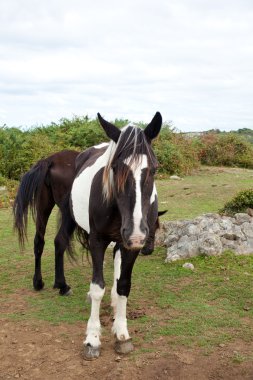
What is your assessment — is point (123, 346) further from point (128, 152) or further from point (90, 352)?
point (128, 152)

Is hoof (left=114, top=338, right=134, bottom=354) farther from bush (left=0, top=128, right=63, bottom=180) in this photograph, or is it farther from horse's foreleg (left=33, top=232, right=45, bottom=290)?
bush (left=0, top=128, right=63, bottom=180)

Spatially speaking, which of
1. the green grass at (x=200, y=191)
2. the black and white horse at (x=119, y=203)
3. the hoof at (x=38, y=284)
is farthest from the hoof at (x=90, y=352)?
the green grass at (x=200, y=191)

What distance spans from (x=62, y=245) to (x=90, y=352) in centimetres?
187

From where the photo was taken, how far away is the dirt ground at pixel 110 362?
11.2ft

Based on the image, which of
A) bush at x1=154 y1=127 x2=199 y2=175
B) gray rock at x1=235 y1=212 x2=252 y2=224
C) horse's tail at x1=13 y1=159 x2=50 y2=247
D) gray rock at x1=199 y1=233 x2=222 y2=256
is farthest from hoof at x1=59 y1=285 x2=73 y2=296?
bush at x1=154 y1=127 x2=199 y2=175

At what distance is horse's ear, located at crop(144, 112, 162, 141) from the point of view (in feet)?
10.9

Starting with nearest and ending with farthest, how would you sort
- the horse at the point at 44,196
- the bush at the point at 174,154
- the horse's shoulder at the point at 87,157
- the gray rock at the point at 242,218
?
the horse's shoulder at the point at 87,157, the horse at the point at 44,196, the gray rock at the point at 242,218, the bush at the point at 174,154

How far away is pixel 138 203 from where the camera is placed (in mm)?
3078

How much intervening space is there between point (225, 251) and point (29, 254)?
135 inches

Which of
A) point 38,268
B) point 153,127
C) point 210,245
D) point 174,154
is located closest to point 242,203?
point 210,245

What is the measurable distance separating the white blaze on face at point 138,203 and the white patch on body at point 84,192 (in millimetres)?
923

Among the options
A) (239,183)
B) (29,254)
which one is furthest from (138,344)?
(239,183)

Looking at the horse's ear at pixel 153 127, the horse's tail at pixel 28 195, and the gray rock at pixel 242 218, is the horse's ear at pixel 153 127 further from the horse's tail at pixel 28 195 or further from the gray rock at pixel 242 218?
the gray rock at pixel 242 218

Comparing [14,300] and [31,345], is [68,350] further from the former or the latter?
[14,300]
